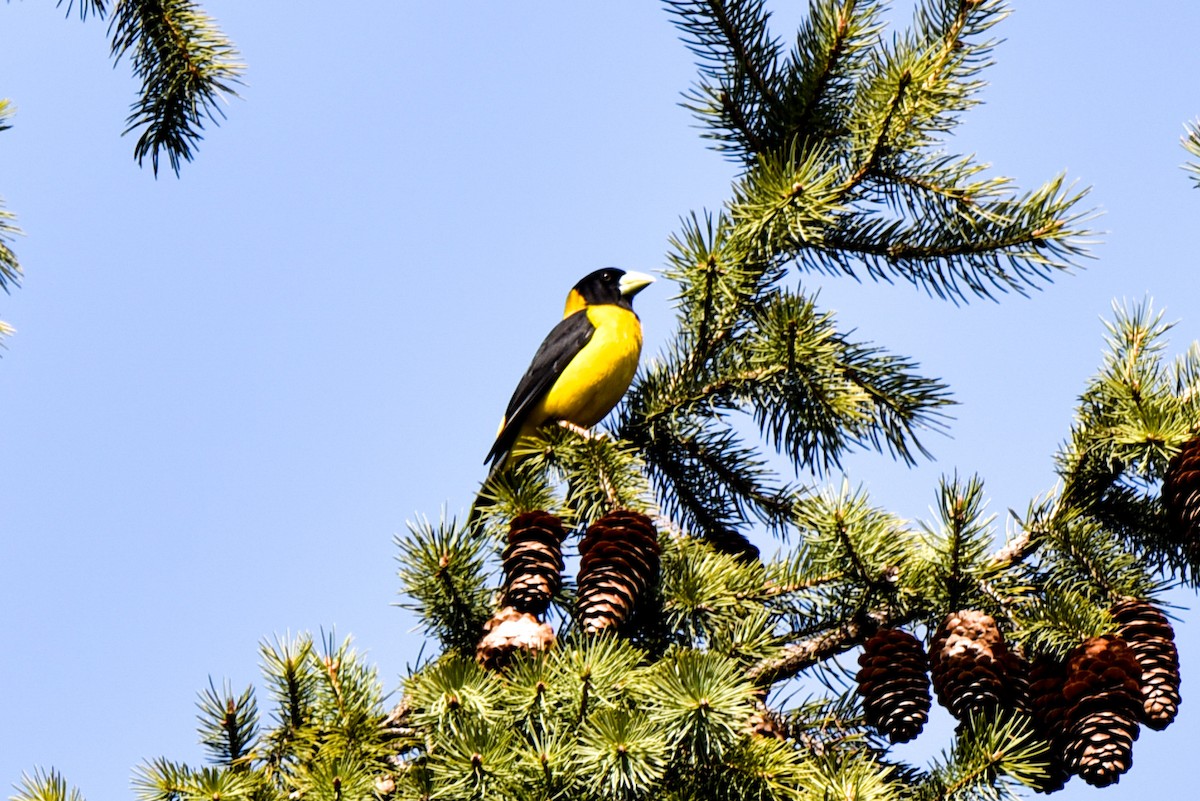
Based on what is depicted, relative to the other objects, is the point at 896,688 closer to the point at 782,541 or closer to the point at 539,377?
the point at 782,541

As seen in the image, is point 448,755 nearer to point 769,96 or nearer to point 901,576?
point 901,576

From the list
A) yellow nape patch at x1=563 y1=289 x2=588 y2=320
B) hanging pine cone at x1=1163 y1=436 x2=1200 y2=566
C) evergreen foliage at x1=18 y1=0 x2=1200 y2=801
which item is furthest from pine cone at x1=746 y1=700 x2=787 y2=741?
yellow nape patch at x1=563 y1=289 x2=588 y2=320

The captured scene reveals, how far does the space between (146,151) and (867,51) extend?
7.53ft

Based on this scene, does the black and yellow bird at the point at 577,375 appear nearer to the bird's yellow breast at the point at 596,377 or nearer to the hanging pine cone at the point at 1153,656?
the bird's yellow breast at the point at 596,377

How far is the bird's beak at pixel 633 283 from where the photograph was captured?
19.6ft

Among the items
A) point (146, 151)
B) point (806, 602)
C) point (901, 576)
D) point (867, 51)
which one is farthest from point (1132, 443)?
point (146, 151)

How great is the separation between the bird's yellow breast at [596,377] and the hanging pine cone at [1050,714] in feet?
7.67

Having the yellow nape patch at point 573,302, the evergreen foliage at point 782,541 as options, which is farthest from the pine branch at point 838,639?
the yellow nape patch at point 573,302

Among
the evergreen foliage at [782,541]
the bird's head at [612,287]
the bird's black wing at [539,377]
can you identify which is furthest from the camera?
the bird's head at [612,287]

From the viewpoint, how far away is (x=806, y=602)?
124 inches

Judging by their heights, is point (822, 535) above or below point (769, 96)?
below

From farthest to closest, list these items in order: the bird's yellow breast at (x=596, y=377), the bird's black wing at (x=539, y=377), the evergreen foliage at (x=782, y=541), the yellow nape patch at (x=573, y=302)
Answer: the yellow nape patch at (x=573, y=302) → the bird's black wing at (x=539, y=377) → the bird's yellow breast at (x=596, y=377) → the evergreen foliage at (x=782, y=541)

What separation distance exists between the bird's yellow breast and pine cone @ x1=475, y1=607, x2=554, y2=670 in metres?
1.98

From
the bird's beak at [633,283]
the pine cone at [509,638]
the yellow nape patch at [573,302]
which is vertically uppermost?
the yellow nape patch at [573,302]
